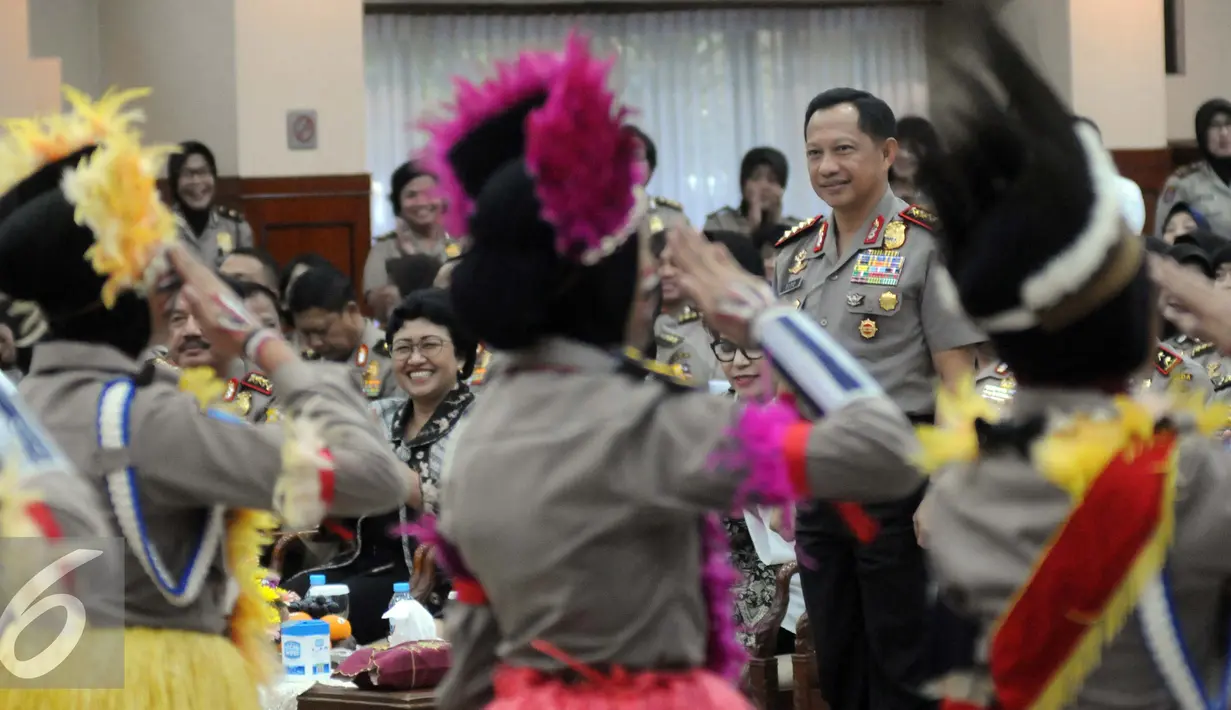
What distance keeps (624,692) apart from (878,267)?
1.99 meters

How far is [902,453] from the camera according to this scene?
74.5 inches

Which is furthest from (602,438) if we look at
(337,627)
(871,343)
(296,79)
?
(296,79)

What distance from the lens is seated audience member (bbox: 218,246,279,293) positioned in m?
6.55

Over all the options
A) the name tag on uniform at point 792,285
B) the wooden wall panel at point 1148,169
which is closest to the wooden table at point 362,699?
the name tag on uniform at point 792,285

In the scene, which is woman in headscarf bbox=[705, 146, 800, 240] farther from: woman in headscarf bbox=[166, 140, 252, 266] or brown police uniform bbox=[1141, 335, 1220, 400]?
brown police uniform bbox=[1141, 335, 1220, 400]

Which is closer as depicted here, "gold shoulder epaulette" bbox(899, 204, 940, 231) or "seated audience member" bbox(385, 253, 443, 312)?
"gold shoulder epaulette" bbox(899, 204, 940, 231)

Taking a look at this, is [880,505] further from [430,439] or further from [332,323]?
[332,323]

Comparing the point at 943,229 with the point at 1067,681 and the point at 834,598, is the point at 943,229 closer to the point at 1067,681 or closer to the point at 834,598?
the point at 1067,681

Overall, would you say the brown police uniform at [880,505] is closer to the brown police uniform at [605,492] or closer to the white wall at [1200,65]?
the brown police uniform at [605,492]

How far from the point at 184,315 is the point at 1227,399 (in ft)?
9.22

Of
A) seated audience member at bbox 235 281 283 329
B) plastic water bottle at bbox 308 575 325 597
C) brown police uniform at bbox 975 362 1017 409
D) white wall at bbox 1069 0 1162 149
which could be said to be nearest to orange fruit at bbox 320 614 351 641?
plastic water bottle at bbox 308 575 325 597

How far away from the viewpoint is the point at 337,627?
436cm

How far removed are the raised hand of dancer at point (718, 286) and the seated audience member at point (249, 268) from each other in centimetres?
442

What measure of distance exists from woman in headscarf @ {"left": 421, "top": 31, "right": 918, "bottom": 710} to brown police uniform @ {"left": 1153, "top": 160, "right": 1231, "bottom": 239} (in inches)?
276
